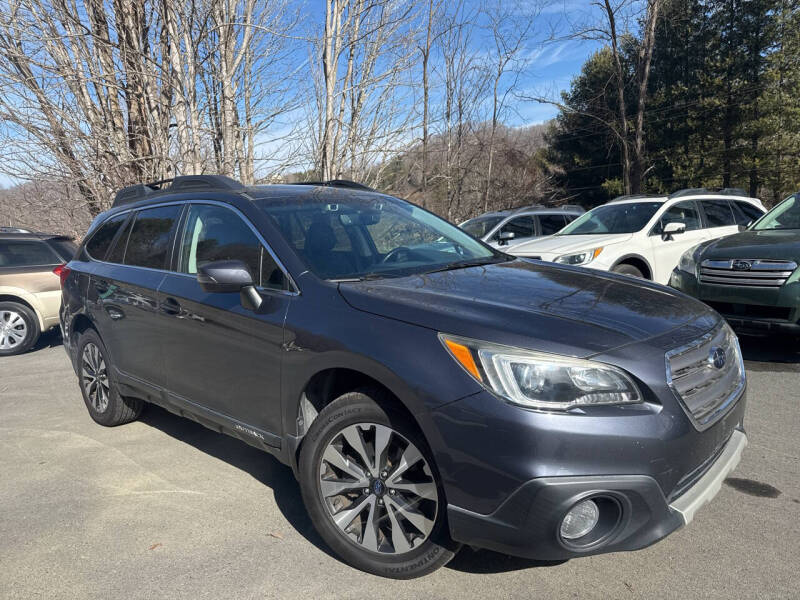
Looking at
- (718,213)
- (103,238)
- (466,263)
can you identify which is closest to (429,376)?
(466,263)

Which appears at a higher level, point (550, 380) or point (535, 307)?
point (535, 307)

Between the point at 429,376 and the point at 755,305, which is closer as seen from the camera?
the point at 429,376

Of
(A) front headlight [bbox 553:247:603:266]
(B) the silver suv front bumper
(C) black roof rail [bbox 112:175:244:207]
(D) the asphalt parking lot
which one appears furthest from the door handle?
(A) front headlight [bbox 553:247:603:266]

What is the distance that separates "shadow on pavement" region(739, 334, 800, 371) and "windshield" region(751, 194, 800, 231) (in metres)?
1.29

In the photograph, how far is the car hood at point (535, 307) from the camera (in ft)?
7.54

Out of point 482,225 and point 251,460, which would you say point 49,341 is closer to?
point 251,460

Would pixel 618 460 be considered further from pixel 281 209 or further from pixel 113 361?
pixel 113 361

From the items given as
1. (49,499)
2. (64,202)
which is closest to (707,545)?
(49,499)

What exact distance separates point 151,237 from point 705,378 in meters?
3.49

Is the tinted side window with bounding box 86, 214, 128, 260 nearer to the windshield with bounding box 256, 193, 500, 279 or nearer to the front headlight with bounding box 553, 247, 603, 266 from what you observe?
the windshield with bounding box 256, 193, 500, 279

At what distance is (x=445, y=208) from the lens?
1897cm

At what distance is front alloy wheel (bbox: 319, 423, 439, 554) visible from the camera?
8.02 ft

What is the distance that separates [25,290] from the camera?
27.4ft

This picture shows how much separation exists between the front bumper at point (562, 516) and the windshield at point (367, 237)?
1.34 metres
